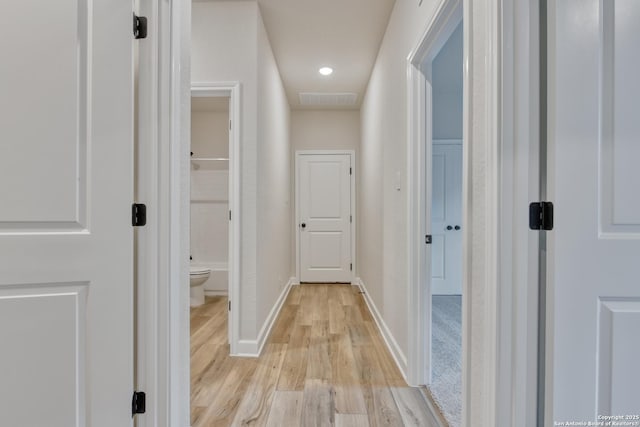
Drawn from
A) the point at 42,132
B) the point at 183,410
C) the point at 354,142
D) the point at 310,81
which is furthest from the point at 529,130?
the point at 354,142

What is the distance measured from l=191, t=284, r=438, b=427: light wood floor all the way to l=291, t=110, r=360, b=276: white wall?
2.14 m

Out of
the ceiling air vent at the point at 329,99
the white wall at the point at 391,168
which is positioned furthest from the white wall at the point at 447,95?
the ceiling air vent at the point at 329,99

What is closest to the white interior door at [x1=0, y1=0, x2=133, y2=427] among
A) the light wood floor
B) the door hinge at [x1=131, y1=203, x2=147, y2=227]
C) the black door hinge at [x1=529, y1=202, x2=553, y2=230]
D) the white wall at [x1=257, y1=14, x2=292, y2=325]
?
the door hinge at [x1=131, y1=203, x2=147, y2=227]

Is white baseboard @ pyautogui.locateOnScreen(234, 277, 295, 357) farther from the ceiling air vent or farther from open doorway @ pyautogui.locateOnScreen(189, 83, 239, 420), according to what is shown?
the ceiling air vent

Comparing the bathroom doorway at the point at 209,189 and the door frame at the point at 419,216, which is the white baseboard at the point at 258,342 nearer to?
the door frame at the point at 419,216

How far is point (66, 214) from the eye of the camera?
1011 mm

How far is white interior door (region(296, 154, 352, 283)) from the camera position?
4891 millimetres

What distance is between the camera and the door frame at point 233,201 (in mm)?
2404

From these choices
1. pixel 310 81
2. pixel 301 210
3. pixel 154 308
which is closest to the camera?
pixel 154 308

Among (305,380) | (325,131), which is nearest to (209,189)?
(325,131)

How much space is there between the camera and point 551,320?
928 millimetres

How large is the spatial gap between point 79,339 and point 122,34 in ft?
3.45

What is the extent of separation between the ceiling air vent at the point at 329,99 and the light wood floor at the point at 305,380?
9.74ft

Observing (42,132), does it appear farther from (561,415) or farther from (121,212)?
(561,415)
